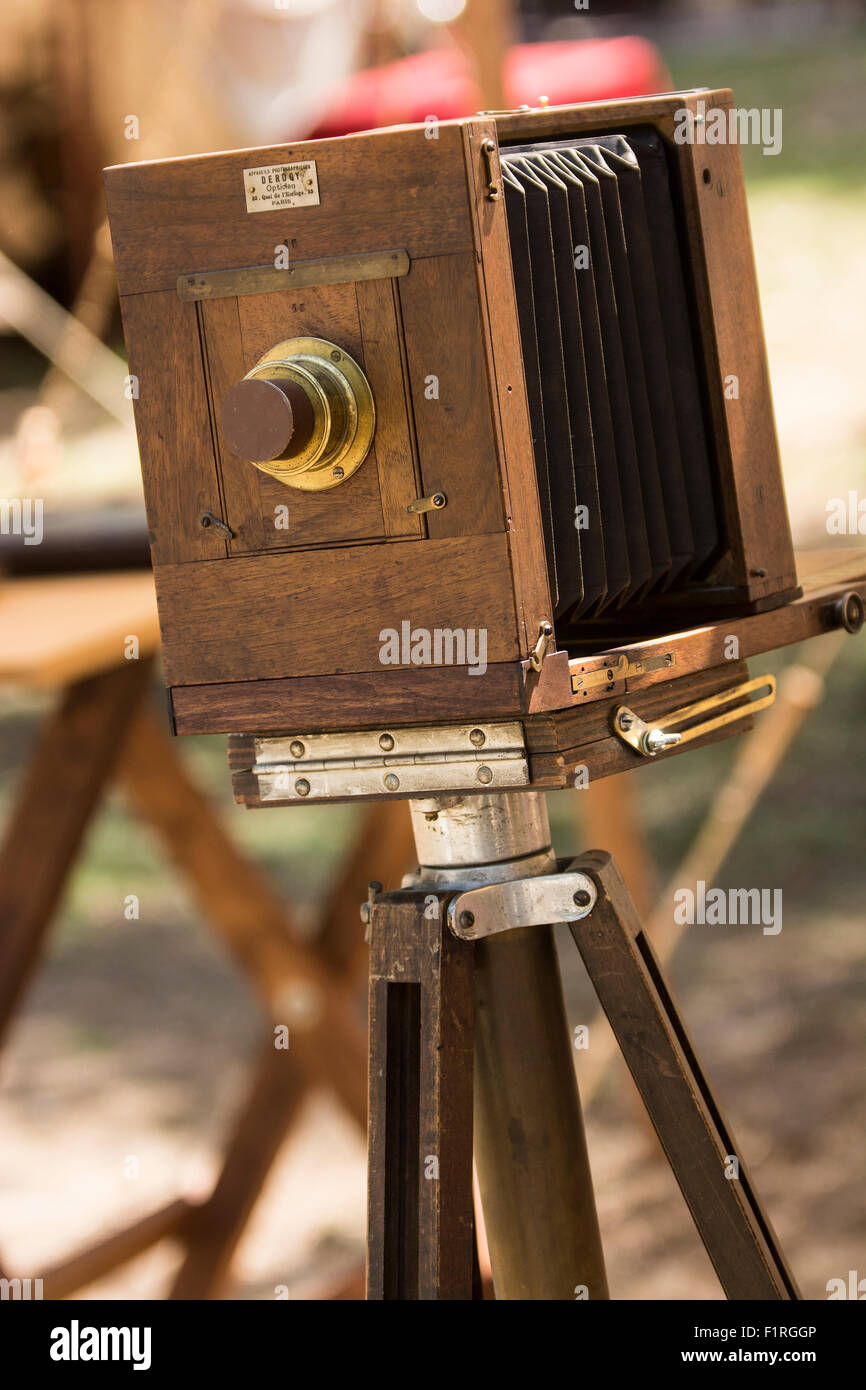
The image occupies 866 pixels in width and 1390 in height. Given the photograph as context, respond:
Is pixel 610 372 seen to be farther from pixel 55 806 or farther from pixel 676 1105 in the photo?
pixel 55 806

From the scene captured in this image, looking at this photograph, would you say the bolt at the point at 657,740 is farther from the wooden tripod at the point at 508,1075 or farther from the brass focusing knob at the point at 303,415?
the brass focusing knob at the point at 303,415

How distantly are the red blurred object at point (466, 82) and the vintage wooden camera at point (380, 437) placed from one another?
140 centimetres

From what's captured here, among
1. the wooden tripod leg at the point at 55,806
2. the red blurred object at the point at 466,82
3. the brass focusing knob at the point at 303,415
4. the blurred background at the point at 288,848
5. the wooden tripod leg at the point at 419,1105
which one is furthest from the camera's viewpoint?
the red blurred object at the point at 466,82

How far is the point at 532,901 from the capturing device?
3.12ft

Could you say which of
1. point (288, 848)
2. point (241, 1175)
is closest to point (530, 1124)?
point (241, 1175)

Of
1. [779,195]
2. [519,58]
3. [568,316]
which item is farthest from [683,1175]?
[779,195]

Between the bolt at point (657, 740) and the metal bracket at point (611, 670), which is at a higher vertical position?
the metal bracket at point (611, 670)

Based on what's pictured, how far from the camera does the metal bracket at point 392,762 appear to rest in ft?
2.92

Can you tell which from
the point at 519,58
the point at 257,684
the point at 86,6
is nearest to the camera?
the point at 257,684

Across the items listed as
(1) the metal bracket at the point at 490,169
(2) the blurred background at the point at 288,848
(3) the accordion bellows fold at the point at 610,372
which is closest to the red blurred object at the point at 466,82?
(2) the blurred background at the point at 288,848

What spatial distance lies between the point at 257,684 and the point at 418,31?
2816 mm

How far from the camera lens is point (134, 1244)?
2055 millimetres
